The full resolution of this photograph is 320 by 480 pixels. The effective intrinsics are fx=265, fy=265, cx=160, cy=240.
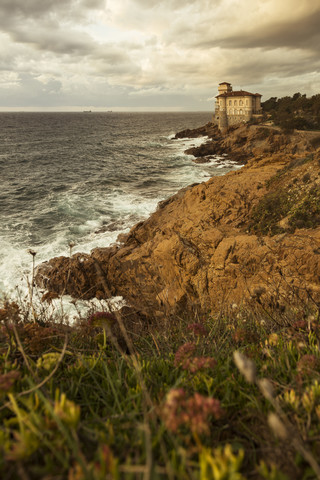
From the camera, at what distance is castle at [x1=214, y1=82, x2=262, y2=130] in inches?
2498

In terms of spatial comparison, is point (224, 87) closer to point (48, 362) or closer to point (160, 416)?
point (48, 362)

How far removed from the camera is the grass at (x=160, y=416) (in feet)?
3.42

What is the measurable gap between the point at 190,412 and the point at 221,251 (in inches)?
298

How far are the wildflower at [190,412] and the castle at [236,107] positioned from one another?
70.6 metres

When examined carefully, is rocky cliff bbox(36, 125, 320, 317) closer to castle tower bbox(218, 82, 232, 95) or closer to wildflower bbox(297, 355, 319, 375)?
wildflower bbox(297, 355, 319, 375)

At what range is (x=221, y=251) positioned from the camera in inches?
336

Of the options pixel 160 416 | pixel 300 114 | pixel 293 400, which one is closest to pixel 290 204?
pixel 293 400

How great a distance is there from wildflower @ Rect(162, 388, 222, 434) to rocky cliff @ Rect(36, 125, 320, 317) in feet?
11.9

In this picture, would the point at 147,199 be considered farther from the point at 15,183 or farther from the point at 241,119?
the point at 241,119

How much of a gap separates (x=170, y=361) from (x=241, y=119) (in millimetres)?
71757

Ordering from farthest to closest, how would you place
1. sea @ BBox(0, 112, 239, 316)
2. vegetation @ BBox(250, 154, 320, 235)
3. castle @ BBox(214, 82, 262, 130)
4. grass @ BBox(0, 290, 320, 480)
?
castle @ BBox(214, 82, 262, 130), sea @ BBox(0, 112, 239, 316), vegetation @ BBox(250, 154, 320, 235), grass @ BBox(0, 290, 320, 480)

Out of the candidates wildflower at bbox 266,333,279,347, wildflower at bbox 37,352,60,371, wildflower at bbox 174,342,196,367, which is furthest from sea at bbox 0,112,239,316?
wildflower at bbox 266,333,279,347

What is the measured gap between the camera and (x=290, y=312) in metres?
3.57

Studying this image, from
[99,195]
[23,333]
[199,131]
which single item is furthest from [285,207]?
[199,131]
